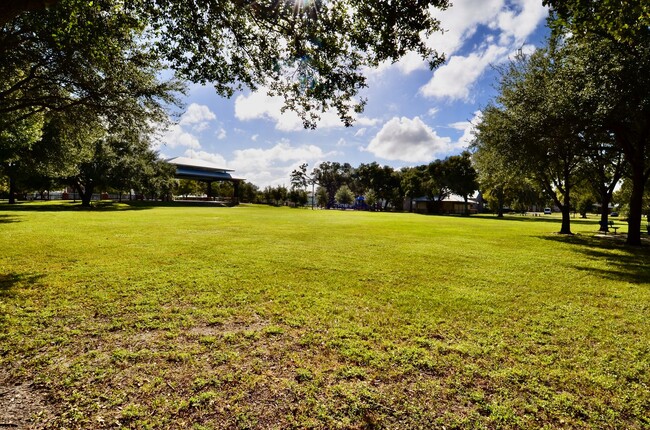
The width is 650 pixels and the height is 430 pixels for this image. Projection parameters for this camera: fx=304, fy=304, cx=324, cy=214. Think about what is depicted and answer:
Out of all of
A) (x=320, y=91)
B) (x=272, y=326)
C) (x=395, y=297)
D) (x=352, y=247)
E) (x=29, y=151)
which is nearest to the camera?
(x=272, y=326)

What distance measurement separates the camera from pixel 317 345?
4.45 m

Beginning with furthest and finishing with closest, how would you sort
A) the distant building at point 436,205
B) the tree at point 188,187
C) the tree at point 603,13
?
the tree at point 188,187 < the distant building at point 436,205 < the tree at point 603,13

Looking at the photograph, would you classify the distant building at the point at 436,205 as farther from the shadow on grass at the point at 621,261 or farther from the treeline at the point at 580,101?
the shadow on grass at the point at 621,261

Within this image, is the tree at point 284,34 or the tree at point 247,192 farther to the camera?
the tree at point 247,192

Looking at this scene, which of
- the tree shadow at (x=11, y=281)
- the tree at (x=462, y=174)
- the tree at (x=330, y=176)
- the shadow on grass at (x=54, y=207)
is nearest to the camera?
the tree shadow at (x=11, y=281)

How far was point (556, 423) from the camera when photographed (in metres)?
3.06

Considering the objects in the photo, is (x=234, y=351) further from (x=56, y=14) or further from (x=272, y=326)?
(x=56, y=14)

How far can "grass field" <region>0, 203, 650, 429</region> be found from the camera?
3141 millimetres

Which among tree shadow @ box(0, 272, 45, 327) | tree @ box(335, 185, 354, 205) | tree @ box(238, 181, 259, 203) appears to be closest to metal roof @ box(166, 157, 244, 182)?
tree @ box(238, 181, 259, 203)

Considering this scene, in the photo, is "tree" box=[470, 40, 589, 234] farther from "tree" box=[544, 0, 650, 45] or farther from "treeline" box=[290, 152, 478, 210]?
"treeline" box=[290, 152, 478, 210]

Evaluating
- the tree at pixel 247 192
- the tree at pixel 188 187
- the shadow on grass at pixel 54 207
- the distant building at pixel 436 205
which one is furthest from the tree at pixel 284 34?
the tree at pixel 188 187

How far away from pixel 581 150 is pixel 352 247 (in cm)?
1461

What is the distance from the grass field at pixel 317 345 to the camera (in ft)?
10.3

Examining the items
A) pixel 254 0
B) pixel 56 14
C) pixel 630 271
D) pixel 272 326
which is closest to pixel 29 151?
pixel 56 14
